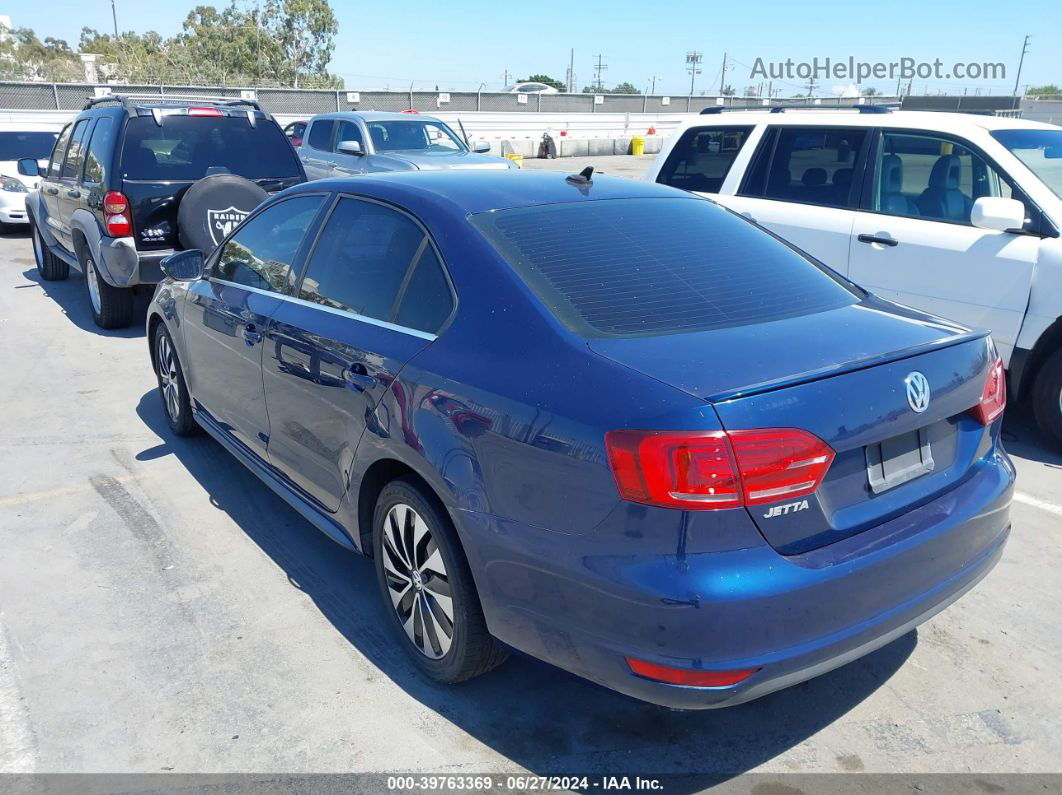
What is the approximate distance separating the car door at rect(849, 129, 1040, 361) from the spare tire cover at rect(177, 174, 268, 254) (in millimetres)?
4857

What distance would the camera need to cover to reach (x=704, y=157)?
709 centimetres

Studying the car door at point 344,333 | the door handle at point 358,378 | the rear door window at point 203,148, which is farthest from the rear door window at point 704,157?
the door handle at point 358,378

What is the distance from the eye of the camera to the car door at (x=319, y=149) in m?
13.4

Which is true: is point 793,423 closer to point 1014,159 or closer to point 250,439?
point 250,439

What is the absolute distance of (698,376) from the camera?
2385 mm

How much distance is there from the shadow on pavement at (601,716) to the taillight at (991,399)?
1005 millimetres

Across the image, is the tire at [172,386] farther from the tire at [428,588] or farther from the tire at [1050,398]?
the tire at [1050,398]

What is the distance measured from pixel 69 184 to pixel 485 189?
688 centimetres

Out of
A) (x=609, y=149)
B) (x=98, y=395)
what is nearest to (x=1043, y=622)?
(x=98, y=395)

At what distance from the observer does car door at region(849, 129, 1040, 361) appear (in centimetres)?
519

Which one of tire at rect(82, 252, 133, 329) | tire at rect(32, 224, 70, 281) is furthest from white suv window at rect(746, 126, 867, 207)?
tire at rect(32, 224, 70, 281)

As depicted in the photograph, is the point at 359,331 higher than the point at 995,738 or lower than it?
higher

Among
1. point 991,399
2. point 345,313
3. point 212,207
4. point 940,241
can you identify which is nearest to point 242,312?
point 345,313

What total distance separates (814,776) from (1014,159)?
4326 mm
